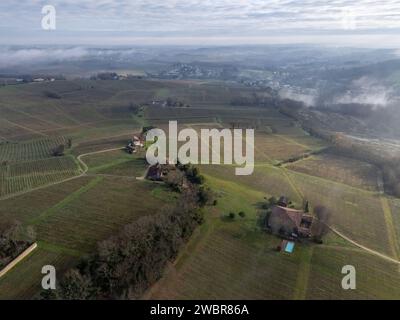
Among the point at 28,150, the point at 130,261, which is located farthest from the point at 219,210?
the point at 28,150

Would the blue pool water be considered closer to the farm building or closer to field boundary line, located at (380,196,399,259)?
field boundary line, located at (380,196,399,259)

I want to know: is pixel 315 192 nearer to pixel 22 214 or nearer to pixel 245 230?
pixel 245 230

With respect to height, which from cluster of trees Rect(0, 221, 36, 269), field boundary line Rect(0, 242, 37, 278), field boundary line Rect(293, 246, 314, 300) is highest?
cluster of trees Rect(0, 221, 36, 269)

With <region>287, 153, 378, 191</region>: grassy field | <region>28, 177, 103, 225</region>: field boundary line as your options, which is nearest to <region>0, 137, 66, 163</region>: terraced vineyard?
<region>28, 177, 103, 225</region>: field boundary line

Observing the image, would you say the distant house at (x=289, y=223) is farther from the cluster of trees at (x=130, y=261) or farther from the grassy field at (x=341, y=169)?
the grassy field at (x=341, y=169)

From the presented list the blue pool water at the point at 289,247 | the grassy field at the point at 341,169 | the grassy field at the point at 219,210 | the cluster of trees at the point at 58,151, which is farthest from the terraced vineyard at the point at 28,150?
the blue pool water at the point at 289,247

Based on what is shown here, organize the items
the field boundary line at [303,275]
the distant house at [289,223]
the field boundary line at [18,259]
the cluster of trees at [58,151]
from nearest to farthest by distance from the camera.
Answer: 1. the field boundary line at [303,275]
2. the field boundary line at [18,259]
3. the distant house at [289,223]
4. the cluster of trees at [58,151]
